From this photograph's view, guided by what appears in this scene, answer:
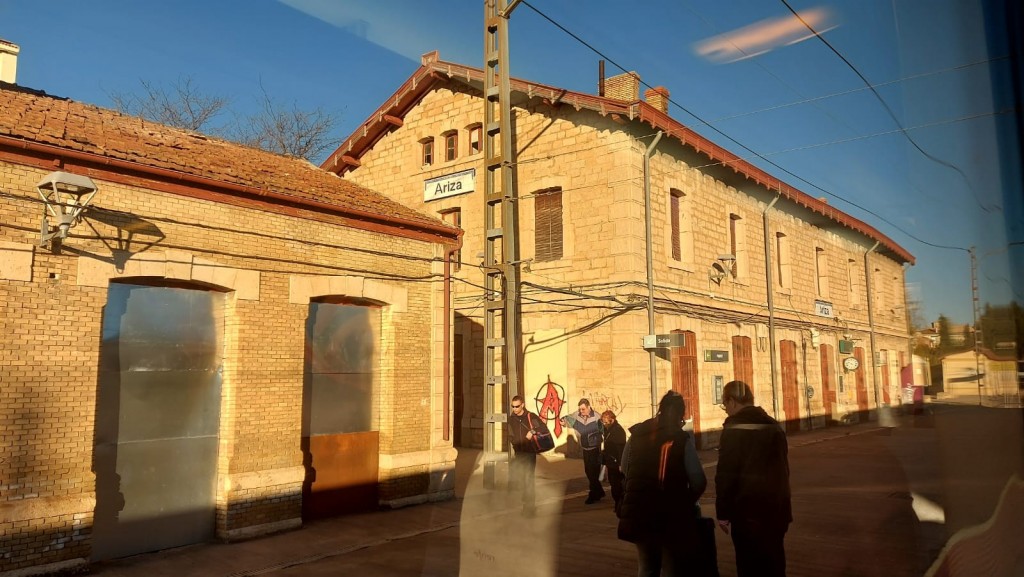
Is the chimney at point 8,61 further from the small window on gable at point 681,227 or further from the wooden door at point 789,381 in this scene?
the wooden door at point 789,381

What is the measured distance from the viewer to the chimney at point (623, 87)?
17.3 m

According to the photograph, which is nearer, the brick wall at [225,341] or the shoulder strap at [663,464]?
the shoulder strap at [663,464]

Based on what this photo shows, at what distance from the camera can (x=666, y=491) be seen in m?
4.39

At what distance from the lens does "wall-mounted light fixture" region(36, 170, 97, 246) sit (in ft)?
23.8

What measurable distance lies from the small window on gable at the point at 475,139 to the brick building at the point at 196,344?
685 cm

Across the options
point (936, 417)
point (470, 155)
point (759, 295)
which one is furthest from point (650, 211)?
point (936, 417)

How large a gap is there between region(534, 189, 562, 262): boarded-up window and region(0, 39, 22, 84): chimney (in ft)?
34.6

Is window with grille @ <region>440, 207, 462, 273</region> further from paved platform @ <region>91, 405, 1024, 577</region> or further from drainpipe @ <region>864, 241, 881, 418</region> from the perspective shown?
drainpipe @ <region>864, 241, 881, 418</region>

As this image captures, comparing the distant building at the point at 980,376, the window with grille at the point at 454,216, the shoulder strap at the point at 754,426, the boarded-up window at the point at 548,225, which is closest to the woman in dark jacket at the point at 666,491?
the shoulder strap at the point at 754,426

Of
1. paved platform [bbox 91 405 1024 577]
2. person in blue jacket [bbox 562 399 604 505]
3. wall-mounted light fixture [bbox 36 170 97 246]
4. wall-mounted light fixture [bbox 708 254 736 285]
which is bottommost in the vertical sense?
paved platform [bbox 91 405 1024 577]

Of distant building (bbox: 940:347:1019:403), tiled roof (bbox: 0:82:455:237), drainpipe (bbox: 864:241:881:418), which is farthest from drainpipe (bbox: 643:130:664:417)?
distant building (bbox: 940:347:1019:403)

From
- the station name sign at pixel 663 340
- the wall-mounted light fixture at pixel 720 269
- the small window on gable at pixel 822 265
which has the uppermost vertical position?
the wall-mounted light fixture at pixel 720 269

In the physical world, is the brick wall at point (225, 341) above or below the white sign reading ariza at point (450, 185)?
below

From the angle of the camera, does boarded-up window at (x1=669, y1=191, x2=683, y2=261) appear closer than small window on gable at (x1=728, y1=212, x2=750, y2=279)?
Yes
